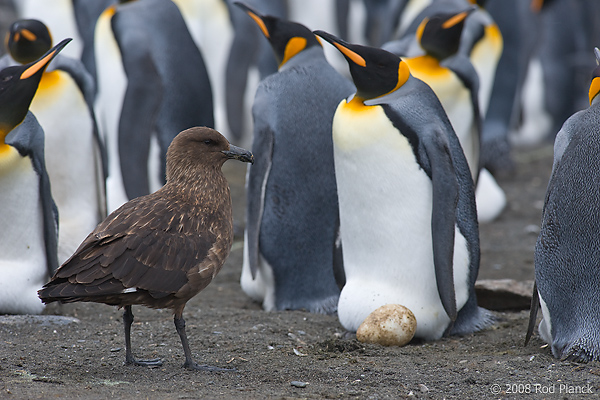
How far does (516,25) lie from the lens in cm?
980

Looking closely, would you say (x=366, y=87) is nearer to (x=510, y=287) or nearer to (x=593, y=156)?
(x=593, y=156)

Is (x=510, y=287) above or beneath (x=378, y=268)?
beneath

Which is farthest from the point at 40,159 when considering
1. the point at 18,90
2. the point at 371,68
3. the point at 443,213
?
the point at 443,213

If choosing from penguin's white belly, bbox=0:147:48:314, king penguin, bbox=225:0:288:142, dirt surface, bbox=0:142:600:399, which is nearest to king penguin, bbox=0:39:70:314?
penguin's white belly, bbox=0:147:48:314

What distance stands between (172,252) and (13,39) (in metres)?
2.87

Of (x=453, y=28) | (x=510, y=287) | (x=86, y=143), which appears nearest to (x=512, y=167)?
(x=453, y=28)

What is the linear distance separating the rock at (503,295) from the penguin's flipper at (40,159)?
2551mm

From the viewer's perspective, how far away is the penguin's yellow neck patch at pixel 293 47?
530 centimetres

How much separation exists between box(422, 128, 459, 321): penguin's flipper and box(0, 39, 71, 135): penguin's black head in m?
2.04

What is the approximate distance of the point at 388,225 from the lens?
4242mm

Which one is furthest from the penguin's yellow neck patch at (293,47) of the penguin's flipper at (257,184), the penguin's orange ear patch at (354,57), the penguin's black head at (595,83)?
the penguin's black head at (595,83)

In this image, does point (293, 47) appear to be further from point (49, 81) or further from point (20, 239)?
point (20, 239)

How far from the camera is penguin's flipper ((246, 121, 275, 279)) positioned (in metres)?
4.98

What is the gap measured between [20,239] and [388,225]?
2.02 metres
